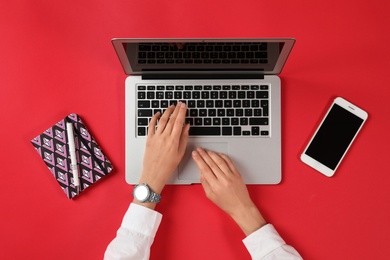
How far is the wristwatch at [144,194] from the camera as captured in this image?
3.00ft

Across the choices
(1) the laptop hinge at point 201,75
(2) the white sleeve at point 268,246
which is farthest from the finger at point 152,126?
(2) the white sleeve at point 268,246

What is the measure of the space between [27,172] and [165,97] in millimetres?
385

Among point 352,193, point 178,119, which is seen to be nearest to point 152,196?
point 178,119

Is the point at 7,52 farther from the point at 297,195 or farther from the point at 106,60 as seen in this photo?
the point at 297,195

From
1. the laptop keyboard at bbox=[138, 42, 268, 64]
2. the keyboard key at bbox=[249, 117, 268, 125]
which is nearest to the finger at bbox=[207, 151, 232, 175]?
the keyboard key at bbox=[249, 117, 268, 125]

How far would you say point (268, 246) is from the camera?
0.89m

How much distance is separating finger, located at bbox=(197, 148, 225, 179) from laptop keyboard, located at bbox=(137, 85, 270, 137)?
5cm

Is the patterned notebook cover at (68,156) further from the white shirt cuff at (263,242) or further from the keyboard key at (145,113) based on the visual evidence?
the white shirt cuff at (263,242)

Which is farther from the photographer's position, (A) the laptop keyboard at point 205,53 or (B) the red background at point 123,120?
(B) the red background at point 123,120

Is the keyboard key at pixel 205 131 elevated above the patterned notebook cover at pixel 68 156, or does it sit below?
above

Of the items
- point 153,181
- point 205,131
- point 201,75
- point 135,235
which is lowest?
point 135,235

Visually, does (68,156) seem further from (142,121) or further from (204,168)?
(204,168)

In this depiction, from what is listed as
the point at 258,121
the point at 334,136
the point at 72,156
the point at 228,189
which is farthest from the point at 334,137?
the point at 72,156

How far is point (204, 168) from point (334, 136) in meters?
0.33
